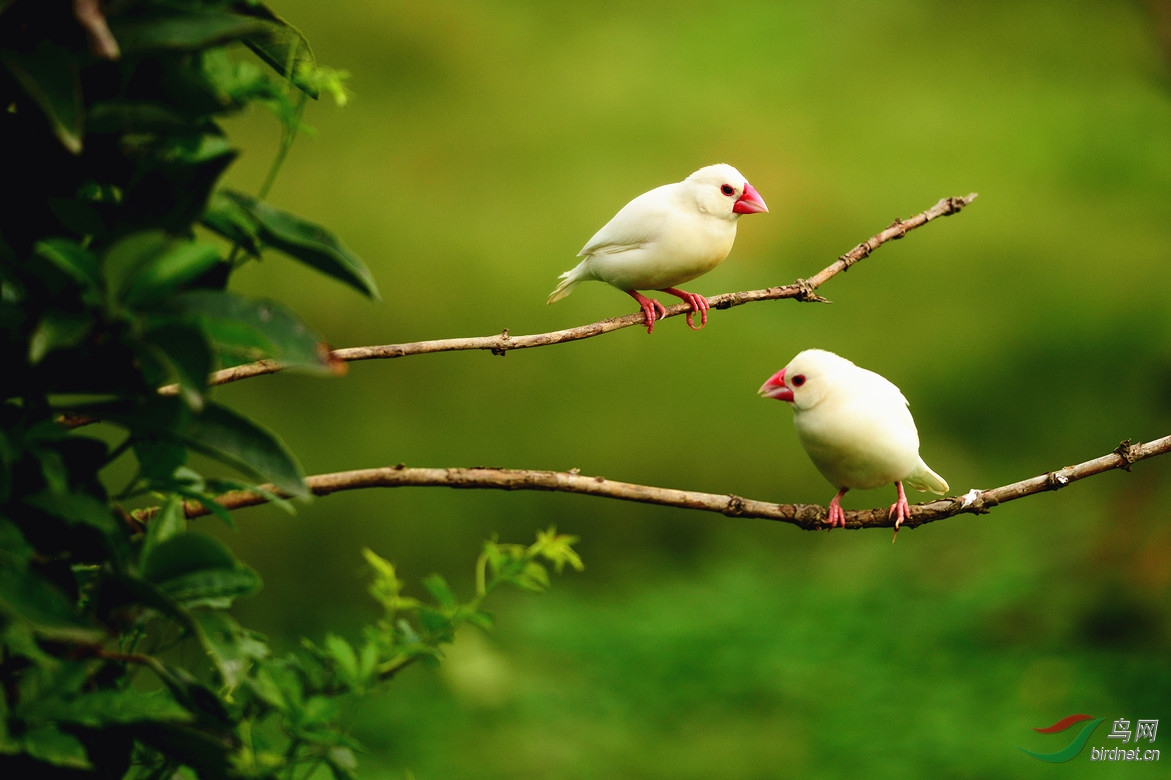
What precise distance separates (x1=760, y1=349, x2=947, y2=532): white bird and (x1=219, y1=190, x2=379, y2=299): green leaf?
3.66 feet

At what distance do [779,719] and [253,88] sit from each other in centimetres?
312

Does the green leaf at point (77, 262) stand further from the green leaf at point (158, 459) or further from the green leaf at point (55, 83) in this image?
the green leaf at point (158, 459)

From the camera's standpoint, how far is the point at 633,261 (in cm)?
230

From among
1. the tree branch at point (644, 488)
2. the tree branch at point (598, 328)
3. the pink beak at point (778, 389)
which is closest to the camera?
the tree branch at point (644, 488)

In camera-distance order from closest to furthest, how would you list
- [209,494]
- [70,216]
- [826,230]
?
1. [70,216]
2. [209,494]
3. [826,230]

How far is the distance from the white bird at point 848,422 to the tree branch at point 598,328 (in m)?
0.15

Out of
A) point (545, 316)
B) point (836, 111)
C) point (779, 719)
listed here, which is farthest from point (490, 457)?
point (836, 111)

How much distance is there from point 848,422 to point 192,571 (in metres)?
1.23

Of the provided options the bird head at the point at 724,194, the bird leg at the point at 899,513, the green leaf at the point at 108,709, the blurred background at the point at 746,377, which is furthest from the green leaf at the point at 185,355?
the blurred background at the point at 746,377

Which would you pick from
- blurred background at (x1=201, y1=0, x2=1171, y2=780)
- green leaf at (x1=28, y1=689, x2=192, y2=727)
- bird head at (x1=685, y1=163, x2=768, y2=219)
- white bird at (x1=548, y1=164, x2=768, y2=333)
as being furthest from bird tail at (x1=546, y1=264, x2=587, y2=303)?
green leaf at (x1=28, y1=689, x2=192, y2=727)

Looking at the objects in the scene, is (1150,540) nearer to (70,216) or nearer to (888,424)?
(888,424)

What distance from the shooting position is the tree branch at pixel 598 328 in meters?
1.45

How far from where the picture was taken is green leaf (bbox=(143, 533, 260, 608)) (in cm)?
83

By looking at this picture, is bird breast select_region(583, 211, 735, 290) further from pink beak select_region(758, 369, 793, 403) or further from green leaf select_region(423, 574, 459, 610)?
green leaf select_region(423, 574, 459, 610)
